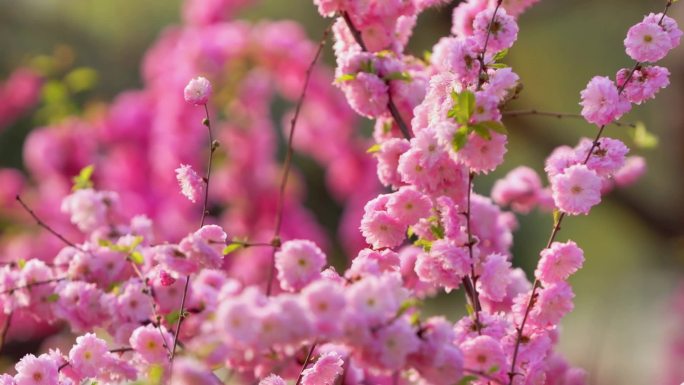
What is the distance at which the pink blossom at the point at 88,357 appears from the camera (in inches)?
38.9

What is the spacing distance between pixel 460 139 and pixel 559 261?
24 cm

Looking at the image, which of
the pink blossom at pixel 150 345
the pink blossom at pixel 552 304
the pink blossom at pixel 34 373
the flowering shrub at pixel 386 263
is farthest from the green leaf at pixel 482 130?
the pink blossom at pixel 34 373

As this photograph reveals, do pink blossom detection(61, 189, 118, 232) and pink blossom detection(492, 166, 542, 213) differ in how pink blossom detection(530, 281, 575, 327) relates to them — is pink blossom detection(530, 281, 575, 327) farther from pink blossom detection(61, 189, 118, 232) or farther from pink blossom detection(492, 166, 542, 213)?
pink blossom detection(61, 189, 118, 232)

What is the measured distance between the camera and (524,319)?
970 millimetres

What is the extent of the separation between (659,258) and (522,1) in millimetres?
5353

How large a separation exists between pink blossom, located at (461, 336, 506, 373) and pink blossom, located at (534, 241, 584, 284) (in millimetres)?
161

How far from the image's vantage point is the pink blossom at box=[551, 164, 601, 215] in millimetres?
925

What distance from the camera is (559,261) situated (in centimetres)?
100

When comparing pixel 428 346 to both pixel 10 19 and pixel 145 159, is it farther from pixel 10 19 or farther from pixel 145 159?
pixel 10 19

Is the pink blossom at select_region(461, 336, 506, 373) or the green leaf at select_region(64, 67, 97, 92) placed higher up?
the green leaf at select_region(64, 67, 97, 92)

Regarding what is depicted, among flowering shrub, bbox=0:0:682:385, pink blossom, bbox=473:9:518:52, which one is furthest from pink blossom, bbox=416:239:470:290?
→ pink blossom, bbox=473:9:518:52

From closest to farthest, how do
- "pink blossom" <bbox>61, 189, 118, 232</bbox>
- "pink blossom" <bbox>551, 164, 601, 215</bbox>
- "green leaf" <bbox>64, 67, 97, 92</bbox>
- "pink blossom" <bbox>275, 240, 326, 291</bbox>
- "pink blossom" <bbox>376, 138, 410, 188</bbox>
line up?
"pink blossom" <bbox>275, 240, 326, 291</bbox>, "pink blossom" <bbox>551, 164, 601, 215</bbox>, "pink blossom" <bbox>376, 138, 410, 188</bbox>, "pink blossom" <bbox>61, 189, 118, 232</bbox>, "green leaf" <bbox>64, 67, 97, 92</bbox>

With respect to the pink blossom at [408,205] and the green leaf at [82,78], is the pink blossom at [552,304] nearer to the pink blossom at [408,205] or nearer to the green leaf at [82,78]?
the pink blossom at [408,205]

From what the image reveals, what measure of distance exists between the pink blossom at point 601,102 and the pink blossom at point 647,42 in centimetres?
4
